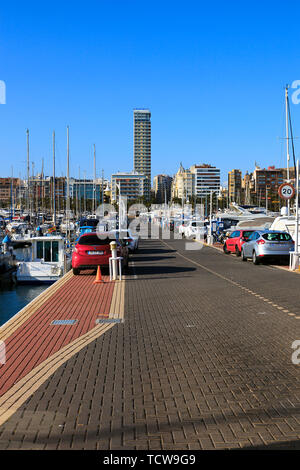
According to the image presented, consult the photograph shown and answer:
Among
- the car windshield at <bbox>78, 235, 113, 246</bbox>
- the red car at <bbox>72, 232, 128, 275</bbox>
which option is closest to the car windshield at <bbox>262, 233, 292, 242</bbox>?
the red car at <bbox>72, 232, 128, 275</bbox>

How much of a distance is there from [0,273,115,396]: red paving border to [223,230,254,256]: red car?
563 inches

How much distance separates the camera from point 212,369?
24.1ft

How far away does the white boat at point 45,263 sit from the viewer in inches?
1029

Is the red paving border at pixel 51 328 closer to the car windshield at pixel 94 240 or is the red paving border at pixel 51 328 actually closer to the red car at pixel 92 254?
the red car at pixel 92 254

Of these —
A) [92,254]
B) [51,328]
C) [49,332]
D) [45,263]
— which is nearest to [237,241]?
[45,263]

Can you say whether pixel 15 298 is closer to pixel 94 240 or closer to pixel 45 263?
pixel 45 263

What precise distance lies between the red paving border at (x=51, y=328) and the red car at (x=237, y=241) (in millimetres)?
14298

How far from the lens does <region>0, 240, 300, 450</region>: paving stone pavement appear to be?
504 cm

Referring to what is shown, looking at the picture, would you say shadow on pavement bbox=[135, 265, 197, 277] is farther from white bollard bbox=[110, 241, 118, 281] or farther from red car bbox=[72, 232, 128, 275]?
white bollard bbox=[110, 241, 118, 281]

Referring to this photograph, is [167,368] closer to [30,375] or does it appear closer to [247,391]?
[247,391]

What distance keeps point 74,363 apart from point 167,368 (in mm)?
1370

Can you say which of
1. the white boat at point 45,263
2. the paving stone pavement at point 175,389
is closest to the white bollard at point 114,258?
the paving stone pavement at point 175,389

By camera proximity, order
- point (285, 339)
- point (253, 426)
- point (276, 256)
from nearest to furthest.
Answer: point (253, 426) → point (285, 339) → point (276, 256)
